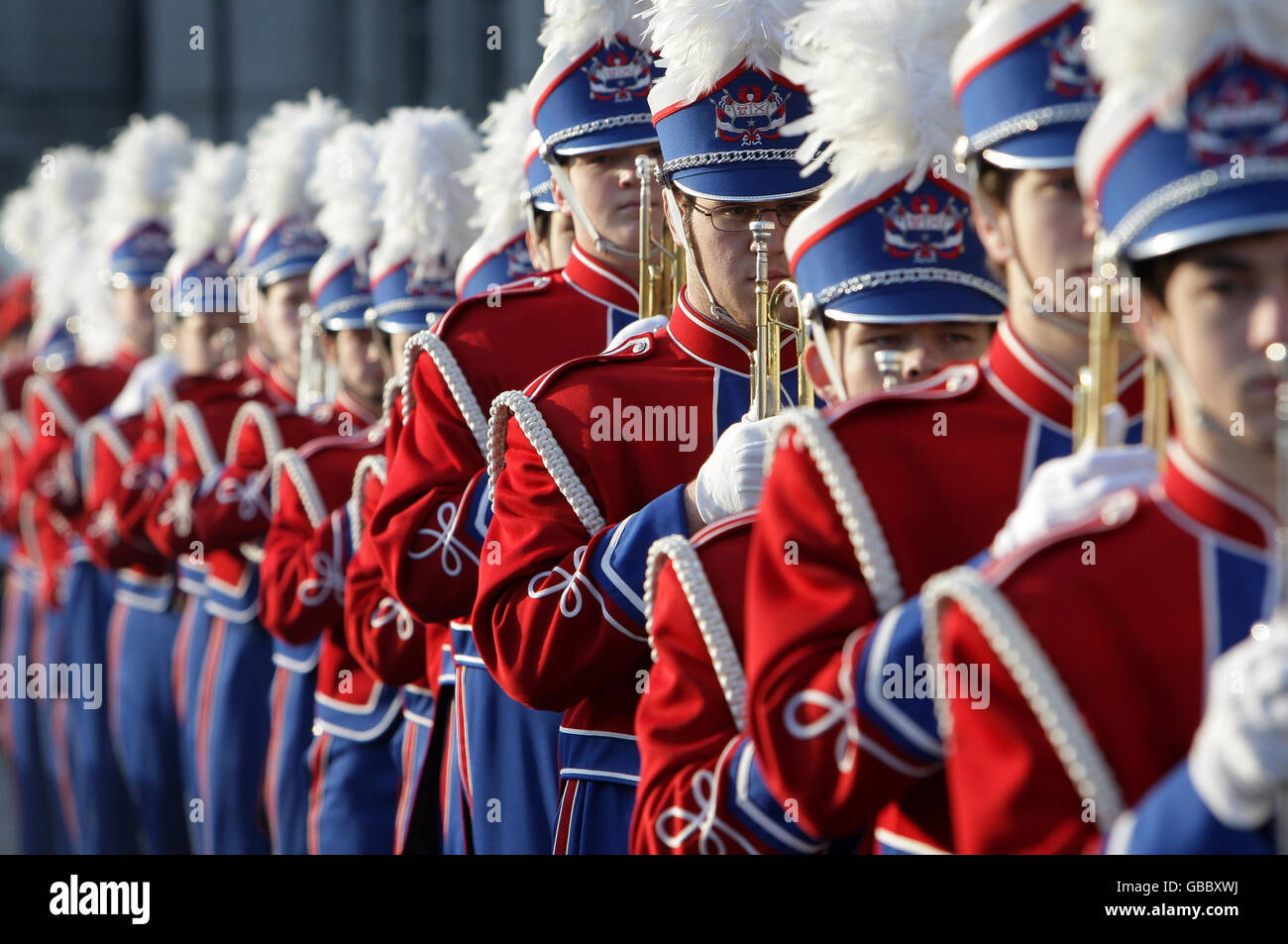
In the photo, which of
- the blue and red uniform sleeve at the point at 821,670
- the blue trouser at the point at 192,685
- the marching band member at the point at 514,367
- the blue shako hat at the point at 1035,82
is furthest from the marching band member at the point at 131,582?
the blue shako hat at the point at 1035,82

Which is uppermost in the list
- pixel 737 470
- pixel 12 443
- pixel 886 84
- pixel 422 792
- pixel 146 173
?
pixel 146 173

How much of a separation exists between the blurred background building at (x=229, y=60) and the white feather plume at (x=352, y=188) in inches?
172

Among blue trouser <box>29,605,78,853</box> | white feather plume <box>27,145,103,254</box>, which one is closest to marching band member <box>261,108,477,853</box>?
blue trouser <box>29,605,78,853</box>

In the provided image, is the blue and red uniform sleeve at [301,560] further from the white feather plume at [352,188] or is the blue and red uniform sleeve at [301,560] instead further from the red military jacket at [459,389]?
the red military jacket at [459,389]

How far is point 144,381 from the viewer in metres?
7.60

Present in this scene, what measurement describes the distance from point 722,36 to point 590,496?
687 mm

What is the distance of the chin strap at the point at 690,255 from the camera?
123 inches

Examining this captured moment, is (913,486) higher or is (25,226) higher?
(25,226)

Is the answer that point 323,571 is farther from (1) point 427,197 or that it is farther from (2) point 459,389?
(2) point 459,389

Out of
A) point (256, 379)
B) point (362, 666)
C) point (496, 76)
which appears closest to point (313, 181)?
point (256, 379)

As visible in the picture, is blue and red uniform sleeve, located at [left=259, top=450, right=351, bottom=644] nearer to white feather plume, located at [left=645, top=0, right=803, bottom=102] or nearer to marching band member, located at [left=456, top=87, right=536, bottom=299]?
marching band member, located at [left=456, top=87, right=536, bottom=299]

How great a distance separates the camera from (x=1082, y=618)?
71.6 inches

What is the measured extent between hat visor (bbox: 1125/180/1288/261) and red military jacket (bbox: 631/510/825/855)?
822 millimetres

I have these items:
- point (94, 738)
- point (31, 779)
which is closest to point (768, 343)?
point (94, 738)
